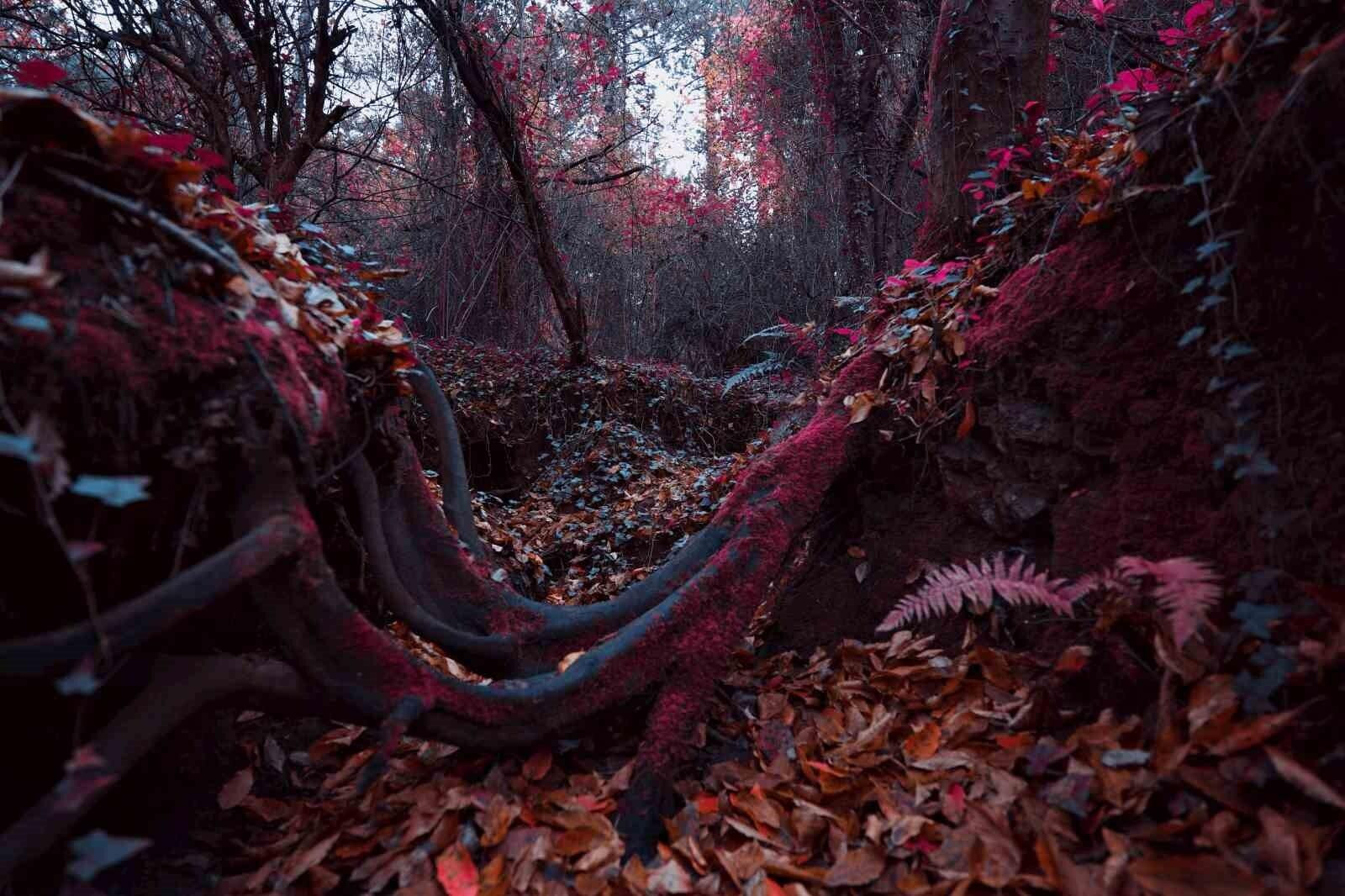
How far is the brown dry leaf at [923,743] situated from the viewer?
185 centimetres

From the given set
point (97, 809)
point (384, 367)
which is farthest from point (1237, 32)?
Answer: point (97, 809)

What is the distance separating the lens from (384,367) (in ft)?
6.85

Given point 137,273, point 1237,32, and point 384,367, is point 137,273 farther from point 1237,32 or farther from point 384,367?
point 1237,32

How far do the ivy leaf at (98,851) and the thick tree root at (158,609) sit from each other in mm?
288

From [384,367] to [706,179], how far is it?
11771 millimetres

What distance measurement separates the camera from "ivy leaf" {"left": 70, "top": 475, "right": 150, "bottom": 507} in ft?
3.55

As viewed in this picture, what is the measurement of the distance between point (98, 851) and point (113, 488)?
55cm

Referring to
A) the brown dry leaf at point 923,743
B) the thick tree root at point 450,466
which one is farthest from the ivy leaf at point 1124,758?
the thick tree root at point 450,466

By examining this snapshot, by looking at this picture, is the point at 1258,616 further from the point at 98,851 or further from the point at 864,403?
the point at 98,851

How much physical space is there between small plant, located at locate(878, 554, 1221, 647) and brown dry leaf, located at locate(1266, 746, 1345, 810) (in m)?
0.23

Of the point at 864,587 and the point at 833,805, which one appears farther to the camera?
the point at 864,587

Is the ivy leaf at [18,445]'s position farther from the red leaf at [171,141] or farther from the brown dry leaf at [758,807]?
the brown dry leaf at [758,807]

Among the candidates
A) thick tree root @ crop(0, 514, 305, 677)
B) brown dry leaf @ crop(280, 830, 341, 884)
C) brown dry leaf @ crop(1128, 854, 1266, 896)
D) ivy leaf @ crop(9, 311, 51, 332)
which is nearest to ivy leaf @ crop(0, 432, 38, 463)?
ivy leaf @ crop(9, 311, 51, 332)

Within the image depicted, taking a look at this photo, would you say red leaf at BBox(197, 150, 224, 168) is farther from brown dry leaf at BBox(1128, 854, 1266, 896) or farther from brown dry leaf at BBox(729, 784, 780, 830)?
brown dry leaf at BBox(1128, 854, 1266, 896)
